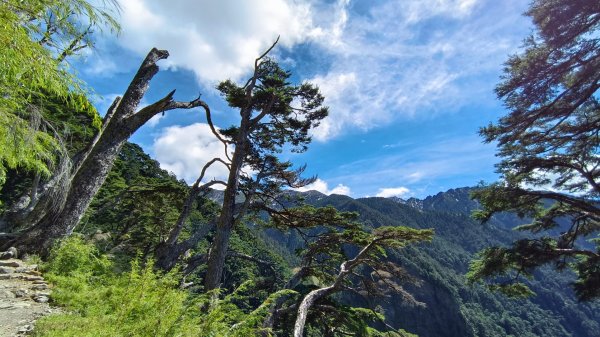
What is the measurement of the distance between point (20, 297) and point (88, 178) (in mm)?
2179

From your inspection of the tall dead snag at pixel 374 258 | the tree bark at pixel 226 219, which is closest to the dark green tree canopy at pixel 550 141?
the tall dead snag at pixel 374 258

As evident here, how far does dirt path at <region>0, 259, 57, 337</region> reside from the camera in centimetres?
370

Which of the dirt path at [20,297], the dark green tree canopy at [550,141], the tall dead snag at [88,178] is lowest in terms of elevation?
the dirt path at [20,297]

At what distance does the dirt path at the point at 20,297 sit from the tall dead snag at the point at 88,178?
561 millimetres

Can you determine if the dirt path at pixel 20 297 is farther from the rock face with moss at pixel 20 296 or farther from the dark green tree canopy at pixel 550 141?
the dark green tree canopy at pixel 550 141

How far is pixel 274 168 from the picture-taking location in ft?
44.5

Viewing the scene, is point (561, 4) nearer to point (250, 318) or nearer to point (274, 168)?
point (274, 168)

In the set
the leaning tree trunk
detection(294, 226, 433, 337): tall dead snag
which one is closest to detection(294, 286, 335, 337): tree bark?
detection(294, 226, 433, 337): tall dead snag

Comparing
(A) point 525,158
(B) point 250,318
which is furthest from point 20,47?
(A) point 525,158

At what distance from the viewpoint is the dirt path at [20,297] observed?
3.70m

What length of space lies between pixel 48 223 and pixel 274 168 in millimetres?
8250

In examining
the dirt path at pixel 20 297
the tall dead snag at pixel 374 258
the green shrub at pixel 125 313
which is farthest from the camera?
the tall dead snag at pixel 374 258

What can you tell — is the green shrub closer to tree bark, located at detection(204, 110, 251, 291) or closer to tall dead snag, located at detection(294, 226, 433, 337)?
tree bark, located at detection(204, 110, 251, 291)

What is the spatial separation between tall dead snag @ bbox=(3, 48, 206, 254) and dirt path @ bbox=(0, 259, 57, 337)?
0.56 meters
